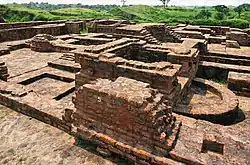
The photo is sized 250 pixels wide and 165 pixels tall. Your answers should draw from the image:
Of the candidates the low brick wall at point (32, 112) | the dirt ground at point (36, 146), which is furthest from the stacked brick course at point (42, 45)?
the dirt ground at point (36, 146)

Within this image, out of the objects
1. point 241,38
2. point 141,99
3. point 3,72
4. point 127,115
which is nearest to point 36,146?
point 127,115

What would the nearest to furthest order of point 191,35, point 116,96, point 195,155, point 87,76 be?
point 195,155 → point 116,96 → point 87,76 → point 191,35

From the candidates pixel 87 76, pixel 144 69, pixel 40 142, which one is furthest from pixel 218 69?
pixel 40 142

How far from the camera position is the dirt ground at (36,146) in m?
3.80

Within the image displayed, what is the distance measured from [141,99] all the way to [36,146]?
1968 millimetres

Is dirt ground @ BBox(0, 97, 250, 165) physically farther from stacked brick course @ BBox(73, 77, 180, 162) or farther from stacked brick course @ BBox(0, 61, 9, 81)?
stacked brick course @ BBox(0, 61, 9, 81)

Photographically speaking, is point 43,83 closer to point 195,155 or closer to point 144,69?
point 144,69

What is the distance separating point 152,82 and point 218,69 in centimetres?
398

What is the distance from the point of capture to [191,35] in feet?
38.9

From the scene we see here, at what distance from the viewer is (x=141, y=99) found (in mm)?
3568

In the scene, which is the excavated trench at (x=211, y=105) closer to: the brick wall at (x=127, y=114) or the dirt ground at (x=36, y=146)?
the brick wall at (x=127, y=114)

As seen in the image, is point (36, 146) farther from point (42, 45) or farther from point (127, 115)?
point (42, 45)

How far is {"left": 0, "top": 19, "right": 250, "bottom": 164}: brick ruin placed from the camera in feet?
11.7

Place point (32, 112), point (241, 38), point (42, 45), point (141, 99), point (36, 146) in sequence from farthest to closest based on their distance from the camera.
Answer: point (241, 38) → point (42, 45) → point (32, 112) → point (36, 146) → point (141, 99)
